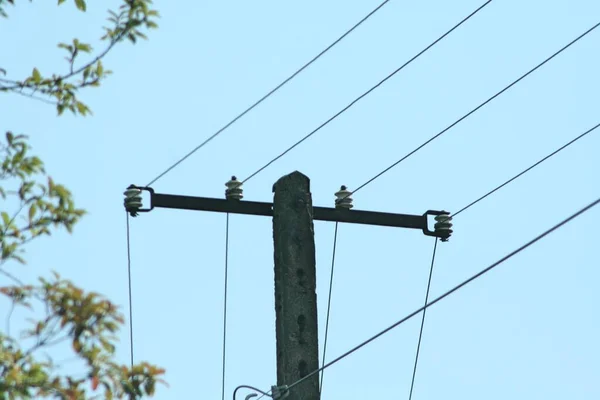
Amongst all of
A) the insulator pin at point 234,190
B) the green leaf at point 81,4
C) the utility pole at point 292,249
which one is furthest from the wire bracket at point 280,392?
the green leaf at point 81,4

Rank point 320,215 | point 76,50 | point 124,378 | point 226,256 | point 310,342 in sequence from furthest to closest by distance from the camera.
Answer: point 226,256, point 320,215, point 310,342, point 76,50, point 124,378

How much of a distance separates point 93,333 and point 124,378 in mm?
274

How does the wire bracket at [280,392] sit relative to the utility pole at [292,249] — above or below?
below

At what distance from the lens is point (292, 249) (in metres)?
11.0

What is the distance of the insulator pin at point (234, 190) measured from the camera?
Result: 460 inches

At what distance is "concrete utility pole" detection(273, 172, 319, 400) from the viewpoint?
10711mm

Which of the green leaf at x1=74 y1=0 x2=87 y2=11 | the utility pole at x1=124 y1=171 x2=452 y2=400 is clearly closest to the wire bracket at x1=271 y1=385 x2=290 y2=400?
the utility pole at x1=124 y1=171 x2=452 y2=400

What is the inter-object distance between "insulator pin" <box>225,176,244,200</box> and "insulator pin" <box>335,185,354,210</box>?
0.87 meters

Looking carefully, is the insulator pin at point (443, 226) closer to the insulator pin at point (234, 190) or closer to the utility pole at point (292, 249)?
the utility pole at point (292, 249)

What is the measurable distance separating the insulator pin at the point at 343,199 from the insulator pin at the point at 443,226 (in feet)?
3.19

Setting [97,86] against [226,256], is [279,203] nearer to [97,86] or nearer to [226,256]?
[226,256]

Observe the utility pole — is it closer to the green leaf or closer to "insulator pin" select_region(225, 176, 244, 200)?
"insulator pin" select_region(225, 176, 244, 200)

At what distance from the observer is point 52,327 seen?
21.8 ft

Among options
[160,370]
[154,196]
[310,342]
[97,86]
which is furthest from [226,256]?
[160,370]
